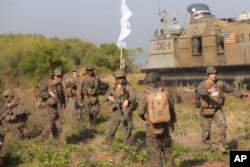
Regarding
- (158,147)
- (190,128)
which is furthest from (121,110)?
(190,128)

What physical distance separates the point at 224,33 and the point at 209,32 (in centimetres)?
100

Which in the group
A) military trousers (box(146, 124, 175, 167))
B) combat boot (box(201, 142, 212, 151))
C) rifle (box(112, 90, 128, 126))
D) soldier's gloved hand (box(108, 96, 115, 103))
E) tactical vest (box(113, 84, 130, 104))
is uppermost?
tactical vest (box(113, 84, 130, 104))

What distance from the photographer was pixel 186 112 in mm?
14898

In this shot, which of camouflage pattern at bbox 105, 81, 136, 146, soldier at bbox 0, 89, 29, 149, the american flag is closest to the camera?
camouflage pattern at bbox 105, 81, 136, 146

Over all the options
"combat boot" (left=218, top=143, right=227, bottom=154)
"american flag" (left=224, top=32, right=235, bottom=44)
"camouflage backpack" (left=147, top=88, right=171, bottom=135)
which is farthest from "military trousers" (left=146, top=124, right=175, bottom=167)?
"american flag" (left=224, top=32, right=235, bottom=44)

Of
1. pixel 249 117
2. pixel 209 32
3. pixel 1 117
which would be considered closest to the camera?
pixel 1 117

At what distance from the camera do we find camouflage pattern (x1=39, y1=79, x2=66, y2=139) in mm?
10625

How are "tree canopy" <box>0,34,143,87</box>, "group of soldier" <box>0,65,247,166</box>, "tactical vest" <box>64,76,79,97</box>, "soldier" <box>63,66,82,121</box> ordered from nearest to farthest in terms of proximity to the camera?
"group of soldier" <box>0,65,247,166</box> → "soldier" <box>63,66,82,121</box> → "tactical vest" <box>64,76,79,97</box> → "tree canopy" <box>0,34,143,87</box>

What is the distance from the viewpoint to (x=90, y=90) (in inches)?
484

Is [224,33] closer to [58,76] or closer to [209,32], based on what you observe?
[209,32]

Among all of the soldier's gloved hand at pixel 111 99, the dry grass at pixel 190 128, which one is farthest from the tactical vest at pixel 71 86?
the soldier's gloved hand at pixel 111 99

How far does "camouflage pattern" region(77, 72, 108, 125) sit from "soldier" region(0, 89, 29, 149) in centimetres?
140

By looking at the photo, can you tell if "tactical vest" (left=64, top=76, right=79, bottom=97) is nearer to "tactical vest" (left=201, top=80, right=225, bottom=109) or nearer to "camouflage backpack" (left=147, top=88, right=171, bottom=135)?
"tactical vest" (left=201, top=80, right=225, bottom=109)

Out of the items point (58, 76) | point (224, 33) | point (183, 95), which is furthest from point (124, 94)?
point (224, 33)
